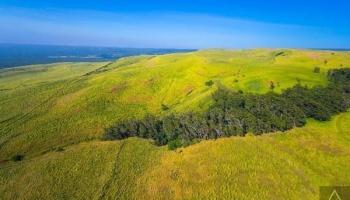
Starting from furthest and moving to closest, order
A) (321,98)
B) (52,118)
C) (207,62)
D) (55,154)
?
(207,62) < (52,118) < (321,98) < (55,154)

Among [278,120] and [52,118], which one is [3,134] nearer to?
[52,118]

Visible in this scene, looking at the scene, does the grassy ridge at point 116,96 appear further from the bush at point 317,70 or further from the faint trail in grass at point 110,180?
the faint trail in grass at point 110,180

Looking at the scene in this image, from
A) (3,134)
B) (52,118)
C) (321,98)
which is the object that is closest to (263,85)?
(321,98)

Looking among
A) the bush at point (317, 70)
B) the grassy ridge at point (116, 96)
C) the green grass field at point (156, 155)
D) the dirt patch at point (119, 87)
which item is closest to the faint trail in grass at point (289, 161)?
the green grass field at point (156, 155)

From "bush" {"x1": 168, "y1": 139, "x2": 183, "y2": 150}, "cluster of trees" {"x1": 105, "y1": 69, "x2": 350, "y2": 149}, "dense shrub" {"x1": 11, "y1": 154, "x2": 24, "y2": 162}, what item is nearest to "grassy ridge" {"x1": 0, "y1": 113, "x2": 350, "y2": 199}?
"bush" {"x1": 168, "y1": 139, "x2": 183, "y2": 150}

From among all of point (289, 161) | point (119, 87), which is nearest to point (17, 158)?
point (119, 87)

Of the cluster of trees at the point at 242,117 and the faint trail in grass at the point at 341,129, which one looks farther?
the cluster of trees at the point at 242,117
